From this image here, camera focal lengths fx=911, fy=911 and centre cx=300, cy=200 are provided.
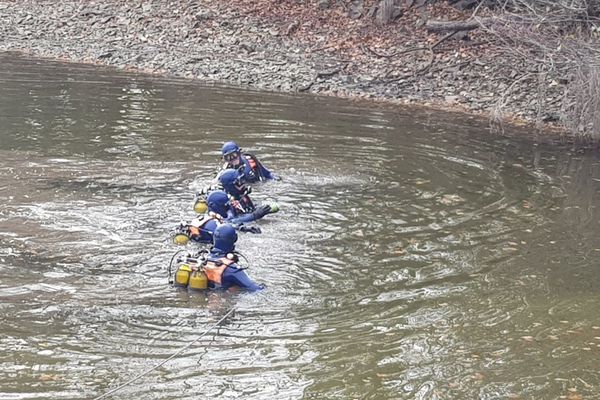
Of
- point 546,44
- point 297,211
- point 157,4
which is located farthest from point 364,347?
point 157,4

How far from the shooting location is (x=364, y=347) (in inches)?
354

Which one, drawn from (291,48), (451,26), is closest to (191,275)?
(291,48)

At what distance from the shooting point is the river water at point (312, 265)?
27.5ft

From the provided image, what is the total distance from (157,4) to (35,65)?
20.9 ft

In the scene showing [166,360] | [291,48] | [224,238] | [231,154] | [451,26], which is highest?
[451,26]

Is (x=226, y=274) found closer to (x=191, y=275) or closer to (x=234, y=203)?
(x=191, y=275)

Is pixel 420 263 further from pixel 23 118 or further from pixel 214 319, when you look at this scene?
pixel 23 118

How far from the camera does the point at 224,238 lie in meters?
10.9

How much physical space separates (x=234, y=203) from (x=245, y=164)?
1.66 metres

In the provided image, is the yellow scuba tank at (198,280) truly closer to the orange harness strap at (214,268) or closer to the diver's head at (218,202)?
the orange harness strap at (214,268)

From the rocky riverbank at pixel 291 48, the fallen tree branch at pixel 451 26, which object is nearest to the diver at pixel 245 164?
the rocky riverbank at pixel 291 48

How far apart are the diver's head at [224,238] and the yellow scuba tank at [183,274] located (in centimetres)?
62

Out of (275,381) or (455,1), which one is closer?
(275,381)

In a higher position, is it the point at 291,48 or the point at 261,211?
the point at 291,48
